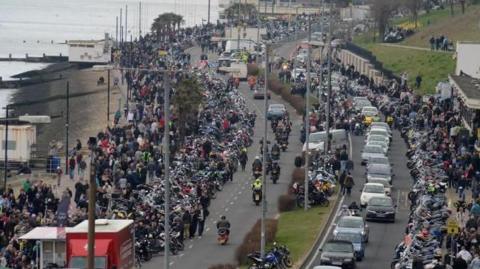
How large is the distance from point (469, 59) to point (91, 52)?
60.9 metres

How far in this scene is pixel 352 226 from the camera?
4388 cm

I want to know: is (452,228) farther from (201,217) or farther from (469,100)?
(469,100)

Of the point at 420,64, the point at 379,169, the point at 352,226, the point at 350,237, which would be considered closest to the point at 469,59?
the point at 420,64

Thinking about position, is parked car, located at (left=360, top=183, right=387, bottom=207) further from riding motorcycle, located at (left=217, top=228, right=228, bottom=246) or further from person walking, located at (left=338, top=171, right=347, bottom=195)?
riding motorcycle, located at (left=217, top=228, right=228, bottom=246)

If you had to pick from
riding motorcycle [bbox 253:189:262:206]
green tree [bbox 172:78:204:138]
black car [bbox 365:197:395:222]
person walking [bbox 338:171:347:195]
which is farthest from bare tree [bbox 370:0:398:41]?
black car [bbox 365:197:395:222]

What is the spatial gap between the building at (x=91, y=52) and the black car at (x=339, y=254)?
3543 inches

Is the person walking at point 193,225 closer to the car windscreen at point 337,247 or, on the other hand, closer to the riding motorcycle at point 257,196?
the car windscreen at point 337,247

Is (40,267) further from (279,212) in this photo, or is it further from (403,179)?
(403,179)

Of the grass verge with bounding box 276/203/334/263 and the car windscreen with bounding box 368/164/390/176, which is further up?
the car windscreen with bounding box 368/164/390/176

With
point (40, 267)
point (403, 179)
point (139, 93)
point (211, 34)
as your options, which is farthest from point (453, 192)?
point (211, 34)

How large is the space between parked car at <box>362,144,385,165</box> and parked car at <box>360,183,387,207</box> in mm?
7060

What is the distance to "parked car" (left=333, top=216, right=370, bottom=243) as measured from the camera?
4312 centimetres

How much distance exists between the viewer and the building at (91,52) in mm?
130875

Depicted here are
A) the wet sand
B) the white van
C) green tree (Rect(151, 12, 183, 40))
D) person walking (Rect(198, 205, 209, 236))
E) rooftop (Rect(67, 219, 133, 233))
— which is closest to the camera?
rooftop (Rect(67, 219, 133, 233))
